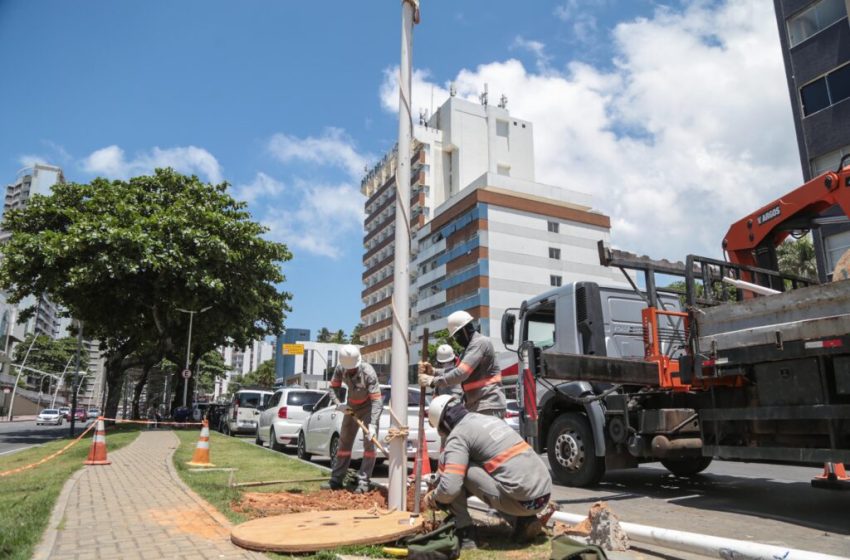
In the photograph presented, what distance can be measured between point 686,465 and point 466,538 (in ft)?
19.4

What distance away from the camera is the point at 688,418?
7.06 metres

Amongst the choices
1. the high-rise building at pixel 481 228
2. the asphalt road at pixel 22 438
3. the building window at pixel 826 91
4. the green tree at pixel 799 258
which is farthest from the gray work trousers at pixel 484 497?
the high-rise building at pixel 481 228

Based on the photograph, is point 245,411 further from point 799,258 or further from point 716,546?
point 799,258

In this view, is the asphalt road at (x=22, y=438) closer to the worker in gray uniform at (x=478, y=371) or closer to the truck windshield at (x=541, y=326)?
the truck windshield at (x=541, y=326)

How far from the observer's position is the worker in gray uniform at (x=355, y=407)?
24.1 feet

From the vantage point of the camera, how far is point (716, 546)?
13.2 ft

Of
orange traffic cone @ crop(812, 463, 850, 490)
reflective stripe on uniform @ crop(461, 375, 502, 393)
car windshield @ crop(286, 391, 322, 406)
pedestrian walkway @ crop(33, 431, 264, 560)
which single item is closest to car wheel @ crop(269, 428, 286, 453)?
car windshield @ crop(286, 391, 322, 406)

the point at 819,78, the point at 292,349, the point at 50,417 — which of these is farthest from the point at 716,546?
the point at 292,349

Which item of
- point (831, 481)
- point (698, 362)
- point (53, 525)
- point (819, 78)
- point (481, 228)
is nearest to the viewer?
point (53, 525)

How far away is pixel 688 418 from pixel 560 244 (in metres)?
58.2

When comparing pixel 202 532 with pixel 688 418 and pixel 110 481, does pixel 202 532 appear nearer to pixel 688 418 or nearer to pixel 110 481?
pixel 110 481

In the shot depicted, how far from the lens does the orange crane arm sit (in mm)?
6554

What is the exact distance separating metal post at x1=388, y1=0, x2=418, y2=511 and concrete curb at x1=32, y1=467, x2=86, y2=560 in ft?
8.89

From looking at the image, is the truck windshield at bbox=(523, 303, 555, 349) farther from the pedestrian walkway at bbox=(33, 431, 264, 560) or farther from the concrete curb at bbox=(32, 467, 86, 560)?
the concrete curb at bbox=(32, 467, 86, 560)
